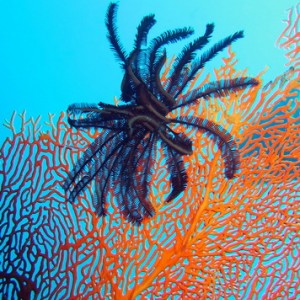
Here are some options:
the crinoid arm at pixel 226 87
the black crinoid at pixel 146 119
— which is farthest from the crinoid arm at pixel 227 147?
the crinoid arm at pixel 226 87

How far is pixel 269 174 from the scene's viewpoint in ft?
13.6

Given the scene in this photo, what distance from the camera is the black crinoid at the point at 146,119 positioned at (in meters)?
2.82

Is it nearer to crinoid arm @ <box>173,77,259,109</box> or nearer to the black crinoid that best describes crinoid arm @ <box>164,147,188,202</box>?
the black crinoid

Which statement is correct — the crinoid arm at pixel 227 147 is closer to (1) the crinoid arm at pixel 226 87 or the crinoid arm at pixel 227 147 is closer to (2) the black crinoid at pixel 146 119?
(2) the black crinoid at pixel 146 119

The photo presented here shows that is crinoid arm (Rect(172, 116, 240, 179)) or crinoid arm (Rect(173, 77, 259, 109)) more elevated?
crinoid arm (Rect(173, 77, 259, 109))

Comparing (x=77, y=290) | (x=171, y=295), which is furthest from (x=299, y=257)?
(x=77, y=290)

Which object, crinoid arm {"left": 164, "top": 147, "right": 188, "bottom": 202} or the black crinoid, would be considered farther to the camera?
crinoid arm {"left": 164, "top": 147, "right": 188, "bottom": 202}

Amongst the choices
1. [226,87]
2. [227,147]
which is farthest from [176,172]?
[226,87]

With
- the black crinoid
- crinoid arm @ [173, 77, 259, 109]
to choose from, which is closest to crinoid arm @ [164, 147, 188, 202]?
the black crinoid

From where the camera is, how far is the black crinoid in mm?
2822

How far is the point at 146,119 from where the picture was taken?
8.96 ft

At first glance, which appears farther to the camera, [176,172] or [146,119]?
[176,172]

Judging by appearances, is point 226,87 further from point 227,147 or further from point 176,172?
point 176,172

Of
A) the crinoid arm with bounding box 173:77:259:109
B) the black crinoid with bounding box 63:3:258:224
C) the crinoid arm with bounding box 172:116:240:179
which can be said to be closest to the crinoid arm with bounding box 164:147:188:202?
the black crinoid with bounding box 63:3:258:224
